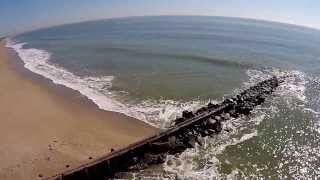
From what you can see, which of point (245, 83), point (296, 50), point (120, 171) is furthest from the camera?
point (296, 50)

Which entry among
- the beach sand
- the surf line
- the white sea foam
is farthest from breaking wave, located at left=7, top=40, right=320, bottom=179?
the beach sand

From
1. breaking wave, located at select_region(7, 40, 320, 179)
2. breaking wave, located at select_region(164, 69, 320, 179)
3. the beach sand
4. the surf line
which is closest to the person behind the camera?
the surf line

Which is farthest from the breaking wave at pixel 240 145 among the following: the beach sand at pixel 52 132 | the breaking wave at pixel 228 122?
the beach sand at pixel 52 132

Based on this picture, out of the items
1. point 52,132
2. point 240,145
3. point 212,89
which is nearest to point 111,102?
point 52,132

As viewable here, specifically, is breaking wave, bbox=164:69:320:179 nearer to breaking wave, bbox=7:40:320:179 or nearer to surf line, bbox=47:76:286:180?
breaking wave, bbox=7:40:320:179

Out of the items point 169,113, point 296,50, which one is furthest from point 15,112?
point 296,50

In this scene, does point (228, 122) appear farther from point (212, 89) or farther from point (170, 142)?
point (212, 89)

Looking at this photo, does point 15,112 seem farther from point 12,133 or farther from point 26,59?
point 26,59

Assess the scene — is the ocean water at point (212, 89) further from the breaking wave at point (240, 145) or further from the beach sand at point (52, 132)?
the beach sand at point (52, 132)
